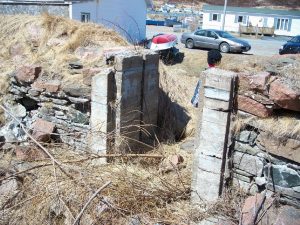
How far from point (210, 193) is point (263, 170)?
68 centimetres

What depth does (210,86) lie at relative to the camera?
14.1 feet

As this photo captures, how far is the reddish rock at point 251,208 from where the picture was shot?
3871 mm

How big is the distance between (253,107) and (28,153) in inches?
141

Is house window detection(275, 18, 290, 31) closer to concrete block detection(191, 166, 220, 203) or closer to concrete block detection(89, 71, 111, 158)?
concrete block detection(89, 71, 111, 158)

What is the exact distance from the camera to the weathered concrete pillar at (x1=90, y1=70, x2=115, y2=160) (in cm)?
598

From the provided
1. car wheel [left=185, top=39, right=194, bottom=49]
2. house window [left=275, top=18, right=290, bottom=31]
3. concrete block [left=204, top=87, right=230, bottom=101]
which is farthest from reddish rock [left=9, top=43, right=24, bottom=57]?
house window [left=275, top=18, right=290, bottom=31]

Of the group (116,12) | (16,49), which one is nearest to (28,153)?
(16,49)

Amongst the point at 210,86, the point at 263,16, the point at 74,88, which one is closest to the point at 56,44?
the point at 74,88

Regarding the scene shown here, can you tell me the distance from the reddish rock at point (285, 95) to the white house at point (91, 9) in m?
11.8

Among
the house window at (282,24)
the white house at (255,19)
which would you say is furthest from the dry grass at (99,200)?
the house window at (282,24)

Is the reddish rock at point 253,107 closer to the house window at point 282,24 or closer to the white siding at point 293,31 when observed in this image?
the white siding at point 293,31

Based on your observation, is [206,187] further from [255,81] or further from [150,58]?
[150,58]

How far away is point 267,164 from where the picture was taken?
13.4ft

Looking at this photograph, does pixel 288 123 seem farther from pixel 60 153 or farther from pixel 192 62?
pixel 192 62
